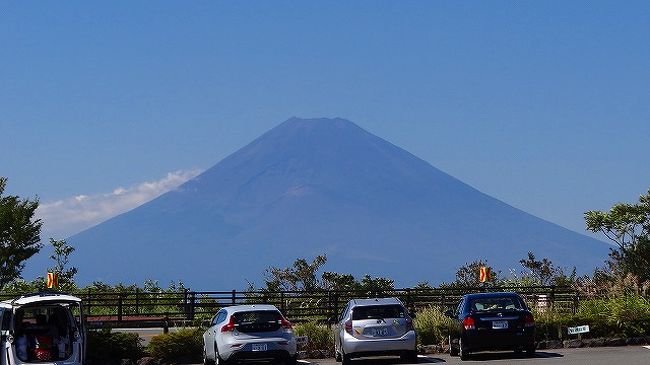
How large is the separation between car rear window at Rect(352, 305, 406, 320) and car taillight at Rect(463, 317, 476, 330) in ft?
5.00

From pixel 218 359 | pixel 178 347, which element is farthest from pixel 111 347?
pixel 218 359

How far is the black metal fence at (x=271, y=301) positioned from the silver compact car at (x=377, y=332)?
16528 millimetres

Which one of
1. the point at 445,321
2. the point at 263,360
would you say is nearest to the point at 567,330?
the point at 445,321

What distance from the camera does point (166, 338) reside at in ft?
104

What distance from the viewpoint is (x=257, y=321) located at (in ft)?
90.6

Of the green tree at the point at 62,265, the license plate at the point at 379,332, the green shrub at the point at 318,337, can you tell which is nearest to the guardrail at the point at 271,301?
the green tree at the point at 62,265

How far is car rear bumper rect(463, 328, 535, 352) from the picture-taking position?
2884 cm

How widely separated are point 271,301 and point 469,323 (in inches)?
931

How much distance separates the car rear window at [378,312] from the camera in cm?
2850

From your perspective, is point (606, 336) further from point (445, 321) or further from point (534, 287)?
Answer: point (534, 287)

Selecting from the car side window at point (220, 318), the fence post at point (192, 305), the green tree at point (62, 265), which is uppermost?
the green tree at point (62, 265)

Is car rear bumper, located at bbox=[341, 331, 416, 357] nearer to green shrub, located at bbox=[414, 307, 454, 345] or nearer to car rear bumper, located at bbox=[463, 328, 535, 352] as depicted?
car rear bumper, located at bbox=[463, 328, 535, 352]

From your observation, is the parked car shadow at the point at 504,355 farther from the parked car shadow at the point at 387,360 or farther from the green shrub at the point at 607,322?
the green shrub at the point at 607,322

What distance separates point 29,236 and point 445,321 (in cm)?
1972
